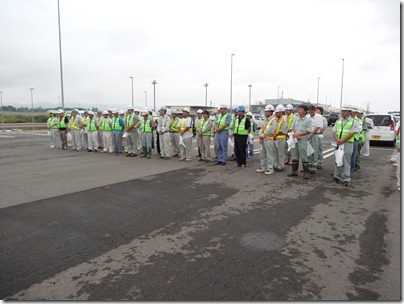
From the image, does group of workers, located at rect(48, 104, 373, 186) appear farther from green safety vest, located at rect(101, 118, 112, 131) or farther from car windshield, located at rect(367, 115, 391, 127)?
car windshield, located at rect(367, 115, 391, 127)

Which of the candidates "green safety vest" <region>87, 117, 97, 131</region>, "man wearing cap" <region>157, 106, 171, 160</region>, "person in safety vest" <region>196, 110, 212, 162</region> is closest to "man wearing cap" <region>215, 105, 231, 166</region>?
"person in safety vest" <region>196, 110, 212, 162</region>

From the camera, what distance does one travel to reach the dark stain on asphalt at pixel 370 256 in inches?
129

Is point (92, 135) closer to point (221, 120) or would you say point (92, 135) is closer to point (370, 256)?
point (221, 120)

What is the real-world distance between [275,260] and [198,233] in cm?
125

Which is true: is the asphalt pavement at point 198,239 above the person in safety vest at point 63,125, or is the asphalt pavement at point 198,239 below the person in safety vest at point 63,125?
below

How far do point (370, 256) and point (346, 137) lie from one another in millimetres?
4305

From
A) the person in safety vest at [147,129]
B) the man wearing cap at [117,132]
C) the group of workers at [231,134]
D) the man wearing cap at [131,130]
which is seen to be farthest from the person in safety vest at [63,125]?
the person in safety vest at [147,129]

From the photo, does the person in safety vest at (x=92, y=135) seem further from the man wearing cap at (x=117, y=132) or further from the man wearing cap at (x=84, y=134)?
the man wearing cap at (x=117, y=132)

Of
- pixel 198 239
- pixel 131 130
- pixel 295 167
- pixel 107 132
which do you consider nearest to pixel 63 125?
pixel 107 132

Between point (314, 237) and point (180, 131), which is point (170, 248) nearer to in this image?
point (314, 237)

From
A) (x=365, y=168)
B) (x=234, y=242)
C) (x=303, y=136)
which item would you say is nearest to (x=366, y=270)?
(x=234, y=242)

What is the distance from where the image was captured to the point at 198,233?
4.54m

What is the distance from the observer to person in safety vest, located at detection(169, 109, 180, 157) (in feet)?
39.2

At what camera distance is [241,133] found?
10039mm
